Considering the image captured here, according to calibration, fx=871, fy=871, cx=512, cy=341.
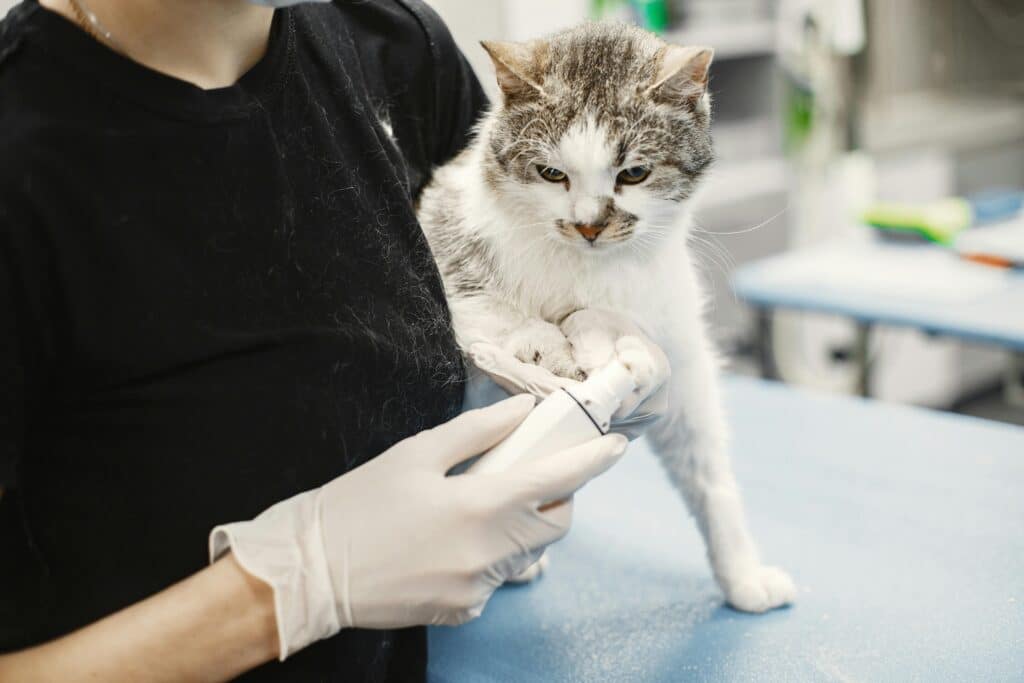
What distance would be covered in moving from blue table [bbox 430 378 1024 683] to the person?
0.25 m

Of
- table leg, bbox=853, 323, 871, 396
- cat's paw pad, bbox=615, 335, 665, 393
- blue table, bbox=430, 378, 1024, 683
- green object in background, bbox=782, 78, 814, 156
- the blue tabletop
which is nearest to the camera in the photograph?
cat's paw pad, bbox=615, 335, 665, 393

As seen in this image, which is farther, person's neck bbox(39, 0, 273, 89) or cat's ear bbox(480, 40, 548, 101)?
cat's ear bbox(480, 40, 548, 101)

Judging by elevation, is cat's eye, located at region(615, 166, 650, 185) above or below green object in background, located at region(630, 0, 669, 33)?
below

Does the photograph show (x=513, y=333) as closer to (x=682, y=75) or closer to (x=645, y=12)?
(x=682, y=75)

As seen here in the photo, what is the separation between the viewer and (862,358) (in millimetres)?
2350

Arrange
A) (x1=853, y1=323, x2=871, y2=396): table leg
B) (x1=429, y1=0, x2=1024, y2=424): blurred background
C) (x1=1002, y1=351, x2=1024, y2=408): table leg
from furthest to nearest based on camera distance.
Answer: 1. (x1=1002, y1=351, x2=1024, y2=408): table leg
2. (x1=853, y1=323, x2=871, y2=396): table leg
3. (x1=429, y1=0, x2=1024, y2=424): blurred background

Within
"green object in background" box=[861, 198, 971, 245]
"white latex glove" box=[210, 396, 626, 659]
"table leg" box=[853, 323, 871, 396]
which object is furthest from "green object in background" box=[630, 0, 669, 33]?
"white latex glove" box=[210, 396, 626, 659]

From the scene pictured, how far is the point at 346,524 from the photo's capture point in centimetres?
76

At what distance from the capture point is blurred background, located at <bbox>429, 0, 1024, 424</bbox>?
2037 millimetres

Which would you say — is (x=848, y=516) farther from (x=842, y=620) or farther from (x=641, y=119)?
(x=641, y=119)

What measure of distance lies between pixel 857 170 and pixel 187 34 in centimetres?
268

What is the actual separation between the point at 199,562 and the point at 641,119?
0.63 metres

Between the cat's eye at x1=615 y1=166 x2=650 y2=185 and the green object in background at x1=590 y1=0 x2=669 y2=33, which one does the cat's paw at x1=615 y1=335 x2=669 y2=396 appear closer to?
the cat's eye at x1=615 y1=166 x2=650 y2=185

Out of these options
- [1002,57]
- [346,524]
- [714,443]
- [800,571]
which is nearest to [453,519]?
[346,524]
